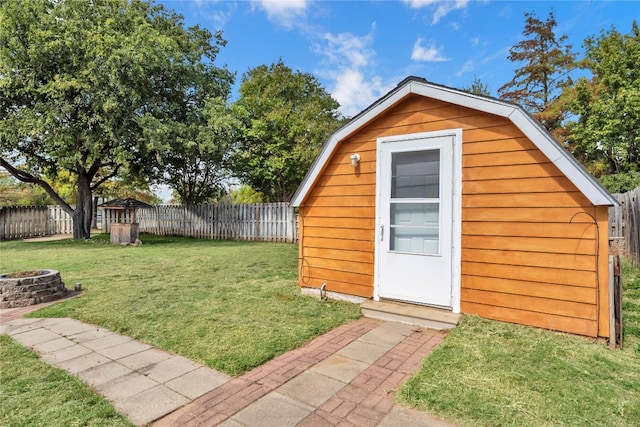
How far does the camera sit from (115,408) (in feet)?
7.91

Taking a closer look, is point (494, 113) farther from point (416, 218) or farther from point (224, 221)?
point (224, 221)

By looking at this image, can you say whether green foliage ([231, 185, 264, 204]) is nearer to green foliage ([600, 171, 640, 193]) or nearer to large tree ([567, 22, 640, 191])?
large tree ([567, 22, 640, 191])

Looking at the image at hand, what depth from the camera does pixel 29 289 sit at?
5199 mm

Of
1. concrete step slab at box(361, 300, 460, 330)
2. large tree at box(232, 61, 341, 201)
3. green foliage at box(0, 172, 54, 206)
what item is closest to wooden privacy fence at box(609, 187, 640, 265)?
concrete step slab at box(361, 300, 460, 330)

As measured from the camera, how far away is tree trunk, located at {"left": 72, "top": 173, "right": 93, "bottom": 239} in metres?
14.5

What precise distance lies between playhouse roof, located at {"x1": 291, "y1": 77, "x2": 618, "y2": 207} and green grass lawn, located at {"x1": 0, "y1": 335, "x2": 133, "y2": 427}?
3.75 metres

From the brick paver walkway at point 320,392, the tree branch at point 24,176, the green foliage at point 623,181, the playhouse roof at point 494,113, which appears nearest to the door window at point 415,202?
the playhouse roof at point 494,113

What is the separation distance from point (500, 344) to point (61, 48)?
1536 centimetres

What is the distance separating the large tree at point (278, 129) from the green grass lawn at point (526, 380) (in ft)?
51.7

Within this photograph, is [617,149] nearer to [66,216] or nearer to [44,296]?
[44,296]

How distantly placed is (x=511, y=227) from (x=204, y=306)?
4171mm

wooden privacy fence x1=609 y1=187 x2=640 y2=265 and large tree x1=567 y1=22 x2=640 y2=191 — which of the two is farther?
large tree x1=567 y1=22 x2=640 y2=191

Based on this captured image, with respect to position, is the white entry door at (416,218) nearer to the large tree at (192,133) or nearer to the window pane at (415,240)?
the window pane at (415,240)

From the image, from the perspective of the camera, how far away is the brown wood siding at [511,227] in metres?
3.54
